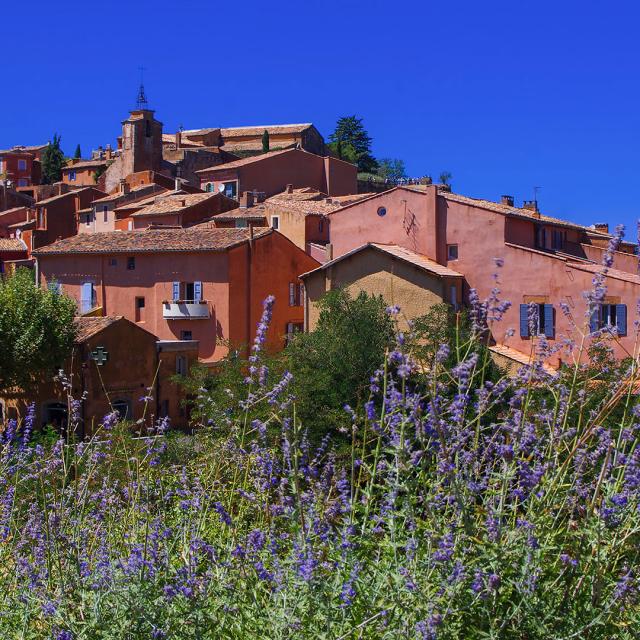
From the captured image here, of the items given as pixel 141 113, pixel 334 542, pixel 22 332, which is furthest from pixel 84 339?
pixel 141 113

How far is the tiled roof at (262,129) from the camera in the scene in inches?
2977

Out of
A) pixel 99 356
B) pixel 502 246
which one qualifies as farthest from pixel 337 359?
pixel 99 356

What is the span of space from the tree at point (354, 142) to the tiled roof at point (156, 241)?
43404mm

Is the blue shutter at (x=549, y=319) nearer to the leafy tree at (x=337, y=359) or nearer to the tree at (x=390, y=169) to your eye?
the leafy tree at (x=337, y=359)

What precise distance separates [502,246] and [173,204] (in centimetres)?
1897

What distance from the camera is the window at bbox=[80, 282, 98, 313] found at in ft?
125

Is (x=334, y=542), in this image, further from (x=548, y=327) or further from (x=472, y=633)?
(x=548, y=327)

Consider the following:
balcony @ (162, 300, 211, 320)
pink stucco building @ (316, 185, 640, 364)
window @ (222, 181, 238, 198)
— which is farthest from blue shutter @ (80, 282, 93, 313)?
window @ (222, 181, 238, 198)

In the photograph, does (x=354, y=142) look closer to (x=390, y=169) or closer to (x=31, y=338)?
(x=390, y=169)

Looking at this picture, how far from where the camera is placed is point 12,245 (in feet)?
180

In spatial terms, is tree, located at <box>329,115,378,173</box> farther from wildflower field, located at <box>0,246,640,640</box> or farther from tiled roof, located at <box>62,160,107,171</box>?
wildflower field, located at <box>0,246,640,640</box>

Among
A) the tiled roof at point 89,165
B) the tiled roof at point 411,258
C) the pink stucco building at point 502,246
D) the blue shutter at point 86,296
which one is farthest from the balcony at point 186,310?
the tiled roof at point 89,165

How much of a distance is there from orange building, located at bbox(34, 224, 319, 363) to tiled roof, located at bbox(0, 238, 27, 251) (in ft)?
54.9

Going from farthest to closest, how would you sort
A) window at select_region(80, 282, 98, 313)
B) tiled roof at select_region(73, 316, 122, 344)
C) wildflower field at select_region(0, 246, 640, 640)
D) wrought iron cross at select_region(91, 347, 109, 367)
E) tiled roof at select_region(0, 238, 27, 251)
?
1. tiled roof at select_region(0, 238, 27, 251)
2. window at select_region(80, 282, 98, 313)
3. tiled roof at select_region(73, 316, 122, 344)
4. wrought iron cross at select_region(91, 347, 109, 367)
5. wildflower field at select_region(0, 246, 640, 640)
